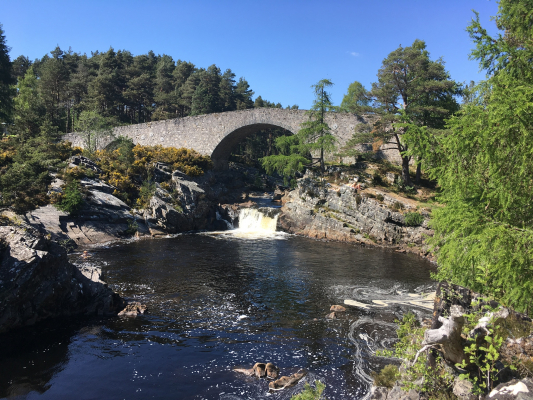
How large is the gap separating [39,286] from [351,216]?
21397mm

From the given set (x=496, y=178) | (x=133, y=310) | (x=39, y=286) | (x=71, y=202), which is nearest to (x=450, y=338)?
(x=496, y=178)

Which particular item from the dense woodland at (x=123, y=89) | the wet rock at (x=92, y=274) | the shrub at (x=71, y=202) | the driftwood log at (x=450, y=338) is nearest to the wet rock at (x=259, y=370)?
the driftwood log at (x=450, y=338)

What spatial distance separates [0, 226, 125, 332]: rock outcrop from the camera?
30.5ft

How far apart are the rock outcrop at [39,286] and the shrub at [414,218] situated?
751 inches

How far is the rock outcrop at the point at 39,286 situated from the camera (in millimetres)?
9297

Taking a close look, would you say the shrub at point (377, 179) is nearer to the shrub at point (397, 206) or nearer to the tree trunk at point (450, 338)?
the shrub at point (397, 206)

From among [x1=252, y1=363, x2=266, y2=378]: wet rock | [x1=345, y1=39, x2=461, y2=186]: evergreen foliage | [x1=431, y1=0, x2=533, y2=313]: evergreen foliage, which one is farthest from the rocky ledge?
[x1=252, y1=363, x2=266, y2=378]: wet rock

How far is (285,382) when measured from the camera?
7844mm

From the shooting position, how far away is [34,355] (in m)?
8.80

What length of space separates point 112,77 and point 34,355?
51705 millimetres

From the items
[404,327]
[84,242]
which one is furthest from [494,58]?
[84,242]

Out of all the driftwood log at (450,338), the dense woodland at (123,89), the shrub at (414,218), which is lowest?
the shrub at (414,218)

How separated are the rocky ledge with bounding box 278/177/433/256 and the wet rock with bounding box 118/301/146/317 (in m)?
17.3

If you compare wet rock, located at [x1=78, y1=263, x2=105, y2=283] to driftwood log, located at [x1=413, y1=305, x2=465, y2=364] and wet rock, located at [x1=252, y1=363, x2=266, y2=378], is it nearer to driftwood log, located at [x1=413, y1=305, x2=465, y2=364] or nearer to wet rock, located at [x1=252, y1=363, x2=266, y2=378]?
wet rock, located at [x1=252, y1=363, x2=266, y2=378]
